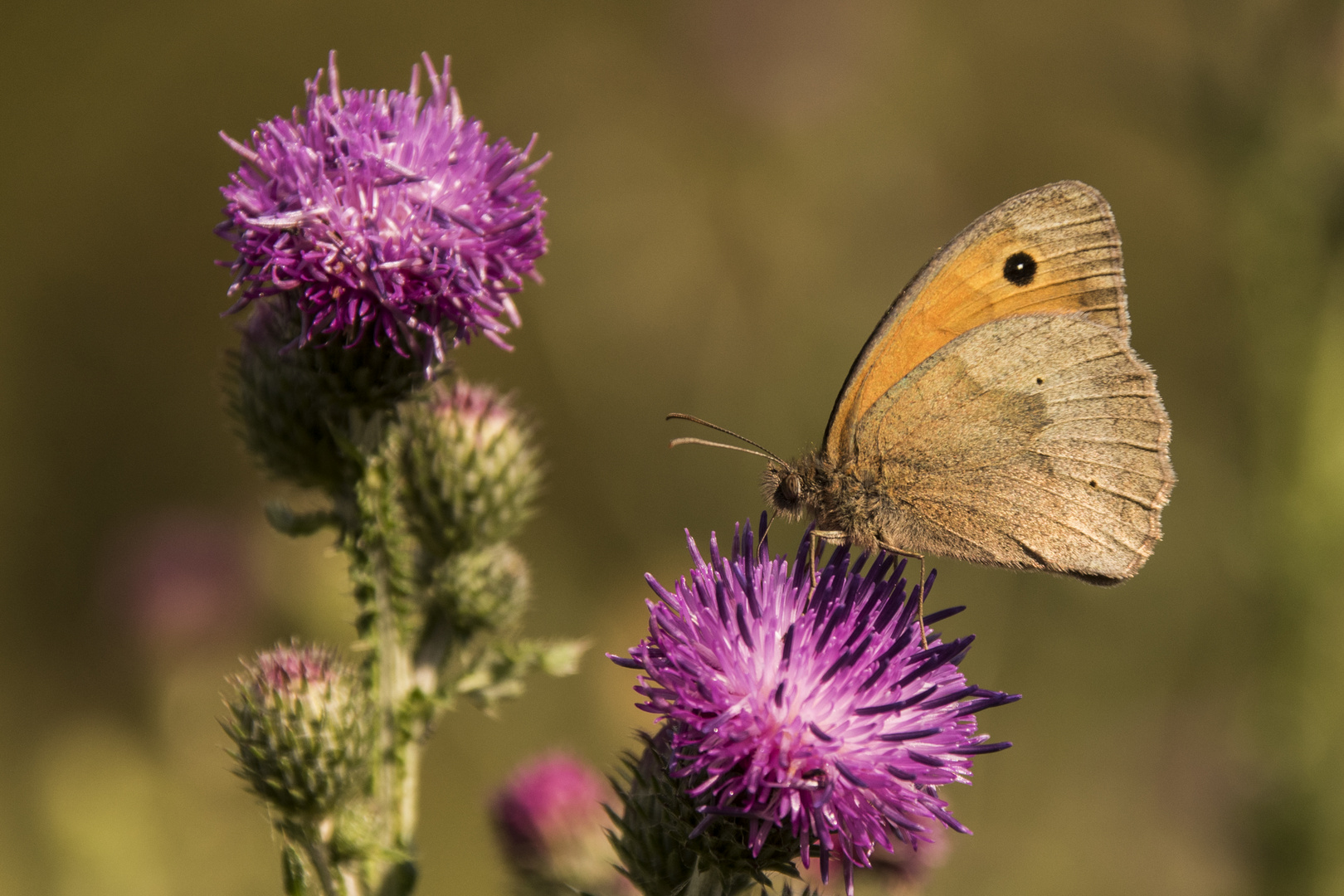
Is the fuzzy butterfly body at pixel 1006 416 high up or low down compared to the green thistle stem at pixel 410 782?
up

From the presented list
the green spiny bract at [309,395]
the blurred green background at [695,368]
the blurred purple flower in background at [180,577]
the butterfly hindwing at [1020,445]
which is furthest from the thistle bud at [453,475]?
the blurred purple flower in background at [180,577]

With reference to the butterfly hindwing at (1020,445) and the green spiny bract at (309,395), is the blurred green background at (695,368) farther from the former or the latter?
the green spiny bract at (309,395)

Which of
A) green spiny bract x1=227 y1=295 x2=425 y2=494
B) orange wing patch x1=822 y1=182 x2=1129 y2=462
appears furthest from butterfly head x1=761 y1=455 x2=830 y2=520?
green spiny bract x1=227 y1=295 x2=425 y2=494

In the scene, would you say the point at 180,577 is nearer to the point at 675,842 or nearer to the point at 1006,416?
the point at 675,842

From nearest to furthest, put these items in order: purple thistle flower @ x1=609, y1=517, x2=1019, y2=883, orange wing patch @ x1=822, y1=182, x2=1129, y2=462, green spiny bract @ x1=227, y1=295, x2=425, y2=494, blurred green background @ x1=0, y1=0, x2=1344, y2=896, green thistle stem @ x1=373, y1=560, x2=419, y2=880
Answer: purple thistle flower @ x1=609, y1=517, x2=1019, y2=883 < green thistle stem @ x1=373, y1=560, x2=419, y2=880 < green spiny bract @ x1=227, y1=295, x2=425, y2=494 < orange wing patch @ x1=822, y1=182, x2=1129, y2=462 < blurred green background @ x1=0, y1=0, x2=1344, y2=896

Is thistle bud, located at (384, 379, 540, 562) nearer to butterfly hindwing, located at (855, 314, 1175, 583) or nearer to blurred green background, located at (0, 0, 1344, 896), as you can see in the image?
butterfly hindwing, located at (855, 314, 1175, 583)

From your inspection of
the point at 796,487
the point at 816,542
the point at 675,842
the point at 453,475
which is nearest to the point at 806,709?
the point at 675,842

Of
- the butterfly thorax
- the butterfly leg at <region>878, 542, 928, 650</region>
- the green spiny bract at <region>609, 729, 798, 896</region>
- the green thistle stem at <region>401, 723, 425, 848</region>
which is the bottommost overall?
the green spiny bract at <region>609, 729, 798, 896</region>
